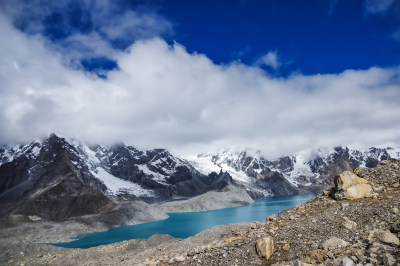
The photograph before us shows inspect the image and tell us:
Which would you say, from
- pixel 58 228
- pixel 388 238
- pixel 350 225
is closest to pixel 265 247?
pixel 350 225

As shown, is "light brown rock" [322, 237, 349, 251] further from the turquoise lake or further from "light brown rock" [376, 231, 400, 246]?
the turquoise lake

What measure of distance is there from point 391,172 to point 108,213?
131 metres

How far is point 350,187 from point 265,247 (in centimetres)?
798

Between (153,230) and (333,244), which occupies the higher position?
(333,244)

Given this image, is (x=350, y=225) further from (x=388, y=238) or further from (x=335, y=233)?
(x=388, y=238)

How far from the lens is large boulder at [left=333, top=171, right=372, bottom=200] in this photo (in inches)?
701

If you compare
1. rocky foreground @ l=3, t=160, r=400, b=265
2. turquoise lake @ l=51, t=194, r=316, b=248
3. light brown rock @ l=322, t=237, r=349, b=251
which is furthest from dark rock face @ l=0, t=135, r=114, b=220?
light brown rock @ l=322, t=237, r=349, b=251

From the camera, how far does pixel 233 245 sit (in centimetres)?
1598

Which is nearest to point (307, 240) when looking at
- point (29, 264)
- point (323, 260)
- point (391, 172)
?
point (323, 260)

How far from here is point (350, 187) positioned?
59.8ft

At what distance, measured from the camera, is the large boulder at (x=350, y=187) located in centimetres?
1781

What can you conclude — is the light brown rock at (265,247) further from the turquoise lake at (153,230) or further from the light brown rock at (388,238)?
the turquoise lake at (153,230)

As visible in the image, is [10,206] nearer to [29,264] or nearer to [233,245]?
[29,264]

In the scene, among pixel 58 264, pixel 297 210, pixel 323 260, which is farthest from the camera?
pixel 58 264
